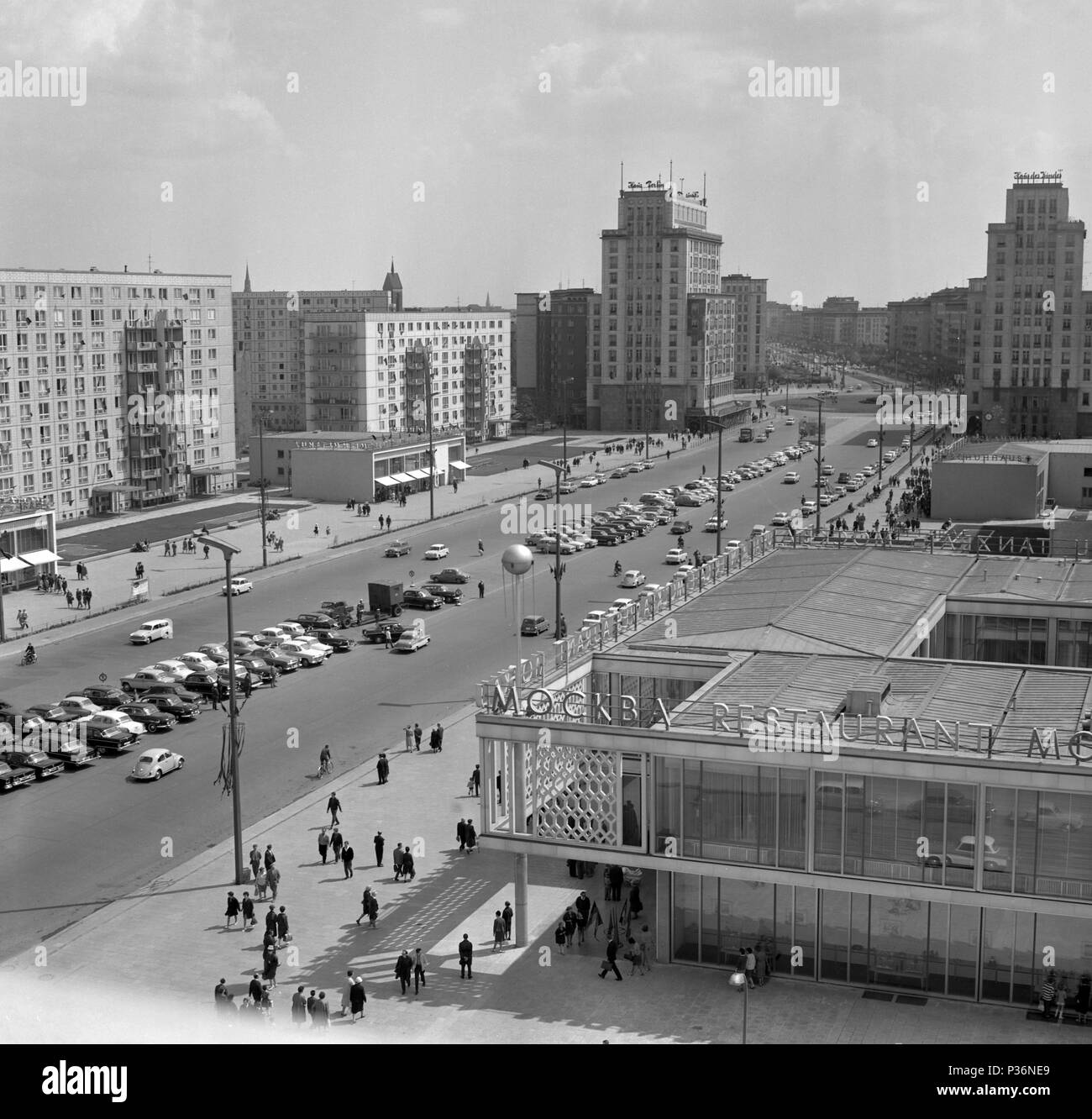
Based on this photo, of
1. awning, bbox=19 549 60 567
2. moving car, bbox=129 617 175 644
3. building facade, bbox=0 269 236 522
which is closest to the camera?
moving car, bbox=129 617 175 644

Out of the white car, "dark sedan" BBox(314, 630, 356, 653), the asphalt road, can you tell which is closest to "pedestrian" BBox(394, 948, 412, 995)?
the asphalt road

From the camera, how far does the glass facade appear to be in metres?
25.4

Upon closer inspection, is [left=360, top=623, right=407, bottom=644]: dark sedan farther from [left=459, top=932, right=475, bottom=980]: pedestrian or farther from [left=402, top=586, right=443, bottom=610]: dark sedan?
[left=459, top=932, right=475, bottom=980]: pedestrian

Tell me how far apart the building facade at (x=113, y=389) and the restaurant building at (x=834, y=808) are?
6009 centimetres

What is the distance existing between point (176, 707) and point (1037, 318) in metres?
104

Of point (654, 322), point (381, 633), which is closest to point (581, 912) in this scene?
→ point (381, 633)

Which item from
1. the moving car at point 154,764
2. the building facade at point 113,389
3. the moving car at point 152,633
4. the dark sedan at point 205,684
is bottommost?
the moving car at point 154,764

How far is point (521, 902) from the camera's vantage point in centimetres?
2825

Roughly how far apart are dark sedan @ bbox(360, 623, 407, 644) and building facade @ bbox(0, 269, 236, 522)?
31823mm

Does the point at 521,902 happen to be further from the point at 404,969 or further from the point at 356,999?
the point at 356,999

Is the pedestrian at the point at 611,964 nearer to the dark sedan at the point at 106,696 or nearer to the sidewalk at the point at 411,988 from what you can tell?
the sidewalk at the point at 411,988

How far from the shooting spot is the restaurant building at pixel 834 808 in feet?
80.6

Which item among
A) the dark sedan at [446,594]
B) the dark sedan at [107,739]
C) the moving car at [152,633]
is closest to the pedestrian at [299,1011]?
the dark sedan at [107,739]
